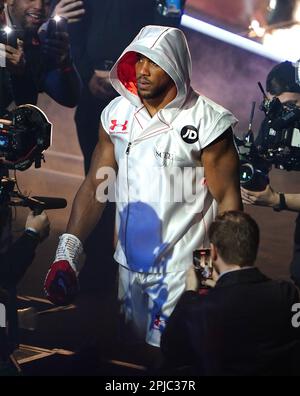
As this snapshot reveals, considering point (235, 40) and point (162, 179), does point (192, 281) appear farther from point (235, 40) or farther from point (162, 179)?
point (235, 40)

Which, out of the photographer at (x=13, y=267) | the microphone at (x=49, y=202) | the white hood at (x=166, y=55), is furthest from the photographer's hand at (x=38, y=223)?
the white hood at (x=166, y=55)

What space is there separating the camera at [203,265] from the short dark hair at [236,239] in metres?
0.12

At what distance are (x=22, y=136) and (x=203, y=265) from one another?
105 centimetres

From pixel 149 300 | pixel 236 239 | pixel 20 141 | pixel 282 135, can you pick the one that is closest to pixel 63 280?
pixel 149 300

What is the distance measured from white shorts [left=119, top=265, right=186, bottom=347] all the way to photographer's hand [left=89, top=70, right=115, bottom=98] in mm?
1708

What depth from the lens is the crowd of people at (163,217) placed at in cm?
253

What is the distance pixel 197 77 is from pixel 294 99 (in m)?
1.12

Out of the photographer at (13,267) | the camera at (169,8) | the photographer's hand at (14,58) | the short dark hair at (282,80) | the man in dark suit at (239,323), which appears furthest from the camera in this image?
the short dark hair at (282,80)

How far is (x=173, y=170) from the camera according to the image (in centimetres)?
310

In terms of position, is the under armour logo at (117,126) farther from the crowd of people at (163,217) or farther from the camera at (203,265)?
the camera at (203,265)

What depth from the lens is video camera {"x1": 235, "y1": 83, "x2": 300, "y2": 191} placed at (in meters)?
3.97

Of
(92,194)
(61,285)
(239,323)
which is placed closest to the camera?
(239,323)

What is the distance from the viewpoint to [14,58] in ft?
12.1
